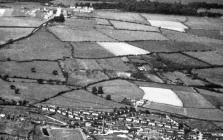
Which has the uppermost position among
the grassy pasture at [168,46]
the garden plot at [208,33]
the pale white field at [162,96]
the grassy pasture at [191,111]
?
the garden plot at [208,33]

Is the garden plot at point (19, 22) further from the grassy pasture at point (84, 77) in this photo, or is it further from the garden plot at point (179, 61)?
the grassy pasture at point (84, 77)

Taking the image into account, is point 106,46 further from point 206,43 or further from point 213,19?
point 213,19

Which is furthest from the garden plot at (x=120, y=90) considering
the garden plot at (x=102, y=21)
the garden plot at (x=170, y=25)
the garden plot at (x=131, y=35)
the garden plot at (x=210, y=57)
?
the garden plot at (x=170, y=25)

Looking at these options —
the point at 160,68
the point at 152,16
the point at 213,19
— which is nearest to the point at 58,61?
the point at 160,68

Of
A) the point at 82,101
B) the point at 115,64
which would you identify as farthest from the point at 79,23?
the point at 82,101

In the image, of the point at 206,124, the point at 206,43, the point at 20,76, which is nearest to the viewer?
the point at 206,124
